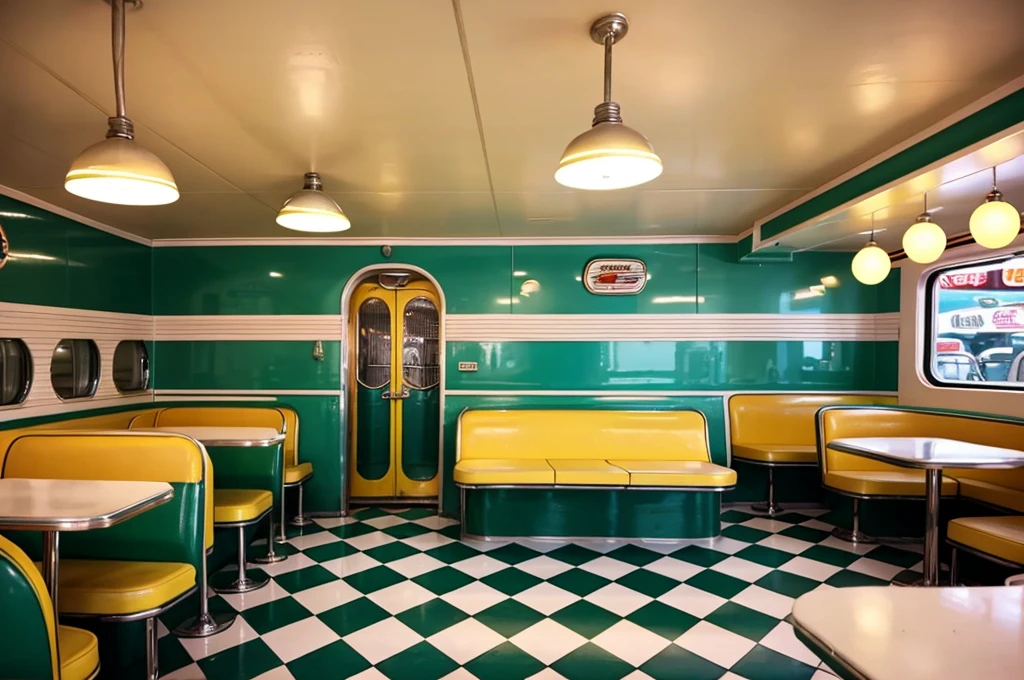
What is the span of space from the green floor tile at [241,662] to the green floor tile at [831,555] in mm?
4093

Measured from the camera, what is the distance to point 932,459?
3.59 m

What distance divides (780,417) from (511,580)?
11.7ft

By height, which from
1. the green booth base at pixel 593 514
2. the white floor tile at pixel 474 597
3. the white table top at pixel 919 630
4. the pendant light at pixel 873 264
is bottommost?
the white floor tile at pixel 474 597

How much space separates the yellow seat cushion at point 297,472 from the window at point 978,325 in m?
6.42

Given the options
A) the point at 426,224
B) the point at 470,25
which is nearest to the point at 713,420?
the point at 426,224

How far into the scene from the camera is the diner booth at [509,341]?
219 centimetres

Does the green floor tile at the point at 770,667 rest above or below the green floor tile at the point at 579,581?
above

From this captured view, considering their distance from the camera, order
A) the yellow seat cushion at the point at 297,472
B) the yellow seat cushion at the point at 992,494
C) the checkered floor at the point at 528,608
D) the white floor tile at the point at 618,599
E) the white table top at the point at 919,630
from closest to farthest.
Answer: the white table top at the point at 919,630
the checkered floor at the point at 528,608
the white floor tile at the point at 618,599
the yellow seat cushion at the point at 992,494
the yellow seat cushion at the point at 297,472

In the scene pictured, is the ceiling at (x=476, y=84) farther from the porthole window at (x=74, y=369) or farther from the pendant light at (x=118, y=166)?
the porthole window at (x=74, y=369)

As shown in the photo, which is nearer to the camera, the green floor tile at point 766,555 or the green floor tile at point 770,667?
the green floor tile at point 770,667

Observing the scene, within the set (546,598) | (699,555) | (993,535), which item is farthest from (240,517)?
(993,535)

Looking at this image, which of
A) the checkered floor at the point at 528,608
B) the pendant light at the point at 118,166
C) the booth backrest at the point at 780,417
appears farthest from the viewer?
the booth backrest at the point at 780,417

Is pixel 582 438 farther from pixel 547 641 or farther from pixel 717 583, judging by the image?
pixel 547 641

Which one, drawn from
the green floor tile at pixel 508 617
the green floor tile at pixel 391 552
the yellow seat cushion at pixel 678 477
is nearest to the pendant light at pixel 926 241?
the yellow seat cushion at pixel 678 477
